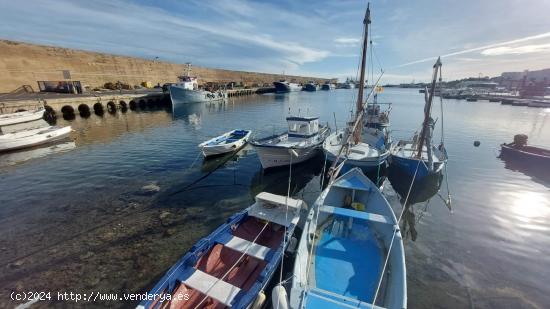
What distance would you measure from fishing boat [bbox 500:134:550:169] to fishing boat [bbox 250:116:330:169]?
18990 millimetres

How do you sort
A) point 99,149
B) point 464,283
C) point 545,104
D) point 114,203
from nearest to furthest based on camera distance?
1. point 464,283
2. point 114,203
3. point 99,149
4. point 545,104

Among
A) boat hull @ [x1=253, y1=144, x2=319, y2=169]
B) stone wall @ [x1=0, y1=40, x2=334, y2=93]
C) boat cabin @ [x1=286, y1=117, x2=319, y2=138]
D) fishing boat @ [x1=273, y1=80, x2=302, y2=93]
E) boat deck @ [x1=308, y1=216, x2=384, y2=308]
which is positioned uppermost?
stone wall @ [x1=0, y1=40, x2=334, y2=93]

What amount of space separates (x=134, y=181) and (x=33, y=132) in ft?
61.5

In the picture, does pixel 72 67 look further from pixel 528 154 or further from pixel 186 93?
pixel 528 154

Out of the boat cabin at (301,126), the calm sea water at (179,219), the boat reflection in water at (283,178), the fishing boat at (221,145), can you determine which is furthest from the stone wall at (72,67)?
the boat cabin at (301,126)

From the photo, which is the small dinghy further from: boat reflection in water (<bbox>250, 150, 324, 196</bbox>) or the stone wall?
the stone wall

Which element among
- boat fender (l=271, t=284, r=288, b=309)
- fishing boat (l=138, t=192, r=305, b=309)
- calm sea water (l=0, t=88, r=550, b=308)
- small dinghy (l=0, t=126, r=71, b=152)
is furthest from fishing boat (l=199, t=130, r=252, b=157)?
small dinghy (l=0, t=126, r=71, b=152)

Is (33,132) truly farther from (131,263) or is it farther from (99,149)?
(131,263)

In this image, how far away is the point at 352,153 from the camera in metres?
17.8

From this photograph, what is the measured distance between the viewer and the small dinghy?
22316mm

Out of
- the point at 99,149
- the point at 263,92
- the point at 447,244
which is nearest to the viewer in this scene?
the point at 447,244

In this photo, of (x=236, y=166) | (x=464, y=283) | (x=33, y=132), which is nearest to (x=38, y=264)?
(x=236, y=166)

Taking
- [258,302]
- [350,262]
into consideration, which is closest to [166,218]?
[258,302]

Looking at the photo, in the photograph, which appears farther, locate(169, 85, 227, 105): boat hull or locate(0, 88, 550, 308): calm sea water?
locate(169, 85, 227, 105): boat hull
